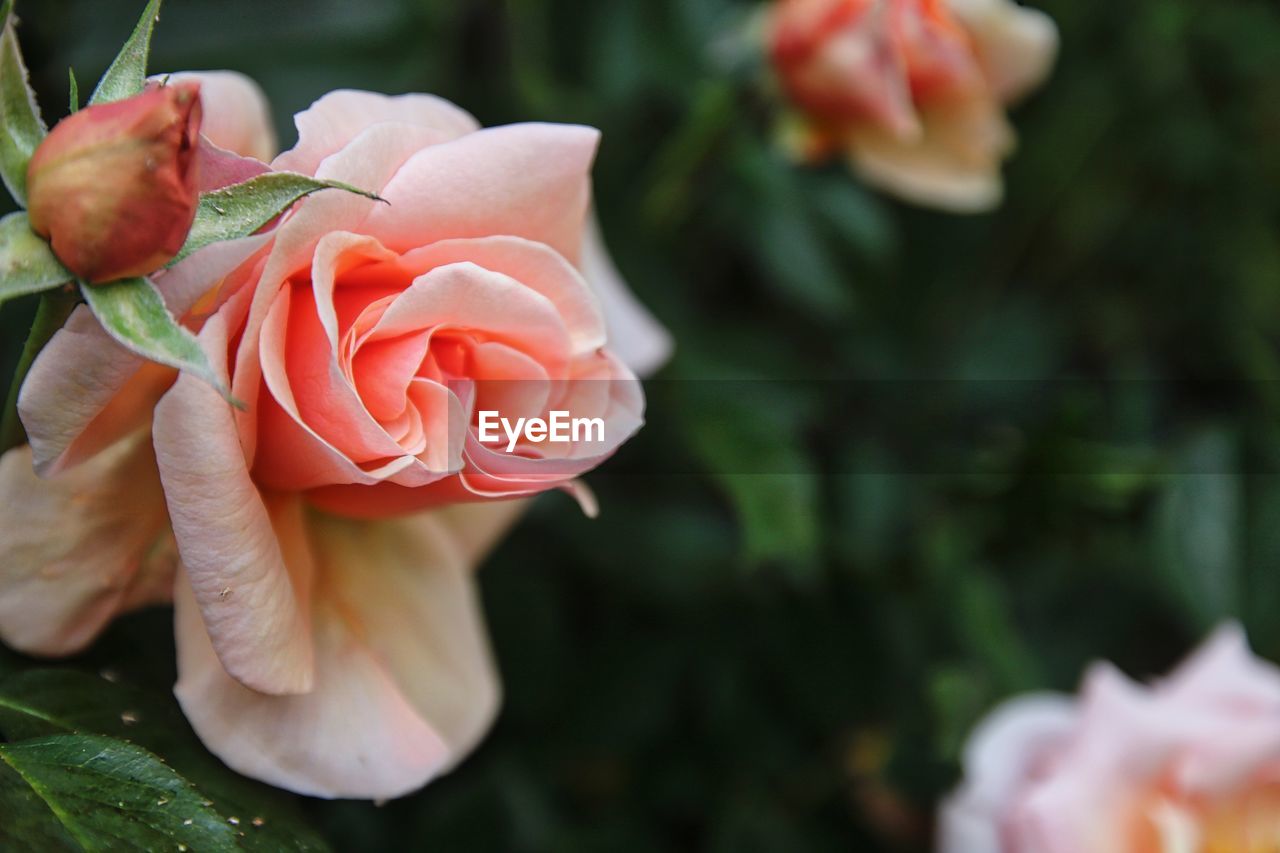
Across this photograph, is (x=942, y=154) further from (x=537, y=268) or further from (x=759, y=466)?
(x=537, y=268)

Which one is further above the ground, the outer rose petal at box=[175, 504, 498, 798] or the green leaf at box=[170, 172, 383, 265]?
the green leaf at box=[170, 172, 383, 265]

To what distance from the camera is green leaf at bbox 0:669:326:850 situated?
0.38 metres

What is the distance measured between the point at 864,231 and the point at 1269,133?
68 centimetres

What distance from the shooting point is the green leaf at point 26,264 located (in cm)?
33

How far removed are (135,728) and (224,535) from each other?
10cm

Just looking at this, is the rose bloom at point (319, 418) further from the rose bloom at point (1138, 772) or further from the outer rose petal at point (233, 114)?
the rose bloom at point (1138, 772)

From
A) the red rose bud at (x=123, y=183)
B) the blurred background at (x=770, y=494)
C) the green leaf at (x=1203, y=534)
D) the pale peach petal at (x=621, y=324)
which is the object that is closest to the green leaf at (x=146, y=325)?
the red rose bud at (x=123, y=183)

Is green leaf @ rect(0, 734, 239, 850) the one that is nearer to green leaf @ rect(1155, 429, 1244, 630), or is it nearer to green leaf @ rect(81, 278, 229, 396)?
green leaf @ rect(81, 278, 229, 396)

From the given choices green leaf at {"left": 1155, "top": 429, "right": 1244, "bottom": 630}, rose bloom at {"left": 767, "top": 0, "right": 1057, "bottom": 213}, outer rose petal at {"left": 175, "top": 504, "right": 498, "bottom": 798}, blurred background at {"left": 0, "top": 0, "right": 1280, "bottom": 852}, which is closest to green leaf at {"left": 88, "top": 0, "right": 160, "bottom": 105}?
outer rose petal at {"left": 175, "top": 504, "right": 498, "bottom": 798}

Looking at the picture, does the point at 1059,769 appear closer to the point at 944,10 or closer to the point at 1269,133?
the point at 944,10

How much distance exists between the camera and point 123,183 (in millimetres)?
311

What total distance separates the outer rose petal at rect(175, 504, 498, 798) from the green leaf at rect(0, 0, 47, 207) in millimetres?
141

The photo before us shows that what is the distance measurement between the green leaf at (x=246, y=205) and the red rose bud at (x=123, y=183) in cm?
1

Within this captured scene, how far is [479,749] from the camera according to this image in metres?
0.79
